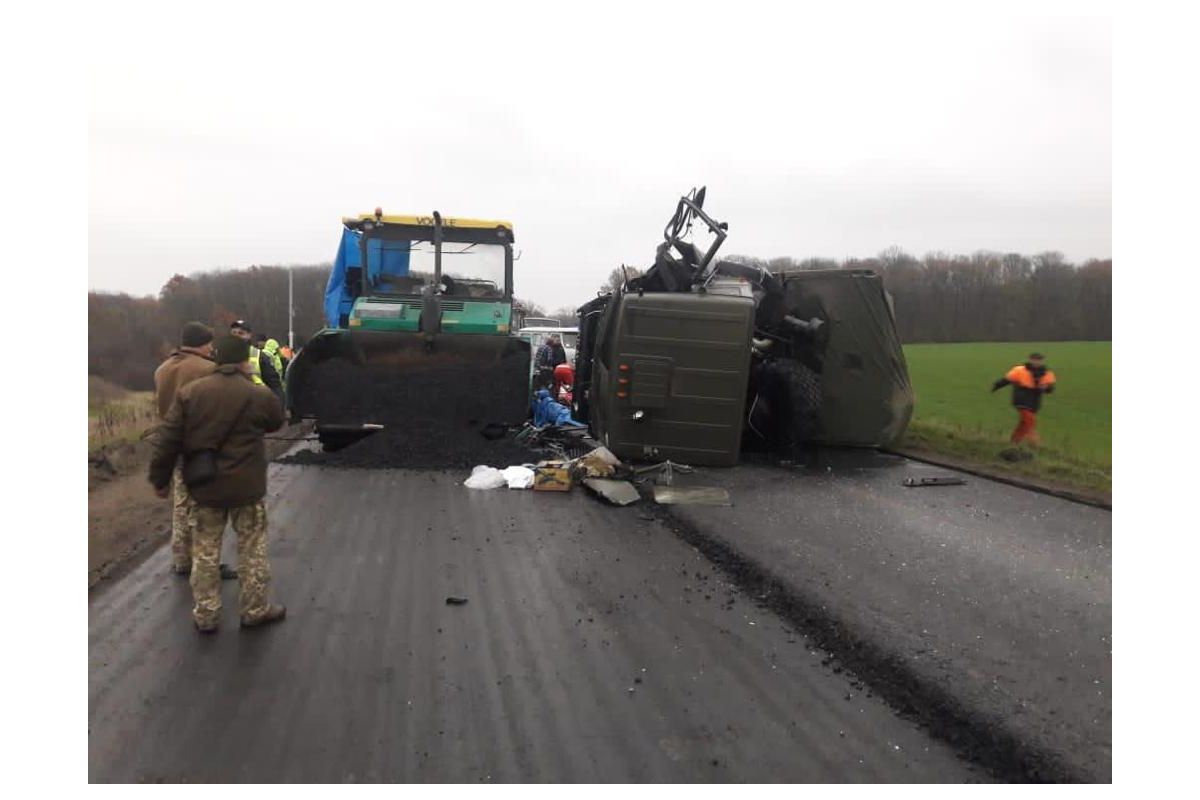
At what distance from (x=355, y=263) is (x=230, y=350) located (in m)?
6.29

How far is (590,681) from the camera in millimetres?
3363

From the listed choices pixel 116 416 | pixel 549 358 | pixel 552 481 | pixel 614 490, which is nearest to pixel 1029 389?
pixel 614 490

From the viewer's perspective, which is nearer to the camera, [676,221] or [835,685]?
[835,685]

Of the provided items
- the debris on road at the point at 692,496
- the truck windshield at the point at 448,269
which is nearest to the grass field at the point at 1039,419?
the debris on road at the point at 692,496

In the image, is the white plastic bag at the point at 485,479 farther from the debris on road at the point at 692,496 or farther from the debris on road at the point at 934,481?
the debris on road at the point at 934,481

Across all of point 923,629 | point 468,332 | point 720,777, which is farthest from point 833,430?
point 720,777

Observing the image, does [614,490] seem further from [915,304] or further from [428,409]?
[915,304]

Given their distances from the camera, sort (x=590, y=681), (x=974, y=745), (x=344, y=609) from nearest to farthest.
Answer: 1. (x=974, y=745)
2. (x=590, y=681)
3. (x=344, y=609)

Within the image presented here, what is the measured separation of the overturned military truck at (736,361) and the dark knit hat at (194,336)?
4130mm

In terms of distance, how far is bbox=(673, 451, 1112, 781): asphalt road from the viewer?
3055 mm

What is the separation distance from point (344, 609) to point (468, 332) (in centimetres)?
526

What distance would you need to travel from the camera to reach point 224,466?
380cm

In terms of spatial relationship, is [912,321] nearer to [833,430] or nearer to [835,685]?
[833,430]

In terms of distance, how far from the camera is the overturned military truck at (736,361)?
7832 millimetres
